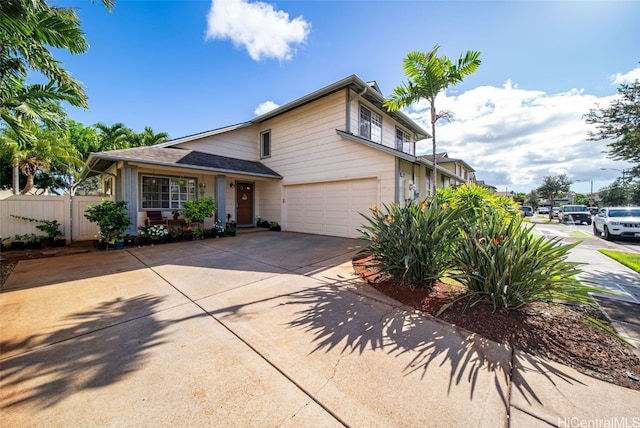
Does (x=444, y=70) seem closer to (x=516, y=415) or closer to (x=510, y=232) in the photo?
(x=510, y=232)

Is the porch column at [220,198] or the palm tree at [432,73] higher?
the palm tree at [432,73]

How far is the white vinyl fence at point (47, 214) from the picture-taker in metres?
7.55

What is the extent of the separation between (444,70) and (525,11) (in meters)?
1.99

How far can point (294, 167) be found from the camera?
37.4 ft

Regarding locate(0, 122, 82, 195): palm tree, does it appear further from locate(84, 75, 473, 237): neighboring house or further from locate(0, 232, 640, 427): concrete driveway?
locate(0, 232, 640, 427): concrete driveway

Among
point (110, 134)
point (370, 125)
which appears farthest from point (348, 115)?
point (110, 134)

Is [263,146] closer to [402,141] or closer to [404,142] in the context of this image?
[402,141]

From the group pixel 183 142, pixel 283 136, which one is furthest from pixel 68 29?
pixel 283 136

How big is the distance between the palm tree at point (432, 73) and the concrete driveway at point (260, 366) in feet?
16.0

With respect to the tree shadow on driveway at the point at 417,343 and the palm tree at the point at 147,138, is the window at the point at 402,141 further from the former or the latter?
the palm tree at the point at 147,138

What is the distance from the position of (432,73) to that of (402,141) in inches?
287

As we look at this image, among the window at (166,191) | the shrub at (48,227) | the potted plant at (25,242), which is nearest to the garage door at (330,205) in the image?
the window at (166,191)

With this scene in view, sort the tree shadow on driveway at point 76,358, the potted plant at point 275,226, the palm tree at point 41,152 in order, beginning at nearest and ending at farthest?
the tree shadow on driveway at point 76,358 → the potted plant at point 275,226 → the palm tree at point 41,152

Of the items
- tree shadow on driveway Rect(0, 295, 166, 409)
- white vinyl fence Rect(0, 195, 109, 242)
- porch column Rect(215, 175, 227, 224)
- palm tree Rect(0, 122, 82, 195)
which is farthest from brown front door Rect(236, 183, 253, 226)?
palm tree Rect(0, 122, 82, 195)
